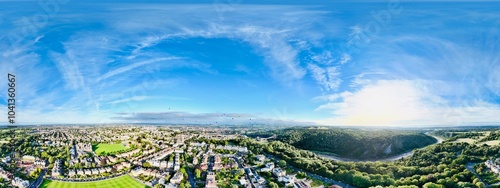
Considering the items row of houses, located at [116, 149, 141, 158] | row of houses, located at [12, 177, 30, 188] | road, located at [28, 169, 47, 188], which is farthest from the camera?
row of houses, located at [116, 149, 141, 158]

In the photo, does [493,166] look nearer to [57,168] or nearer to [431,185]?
[431,185]

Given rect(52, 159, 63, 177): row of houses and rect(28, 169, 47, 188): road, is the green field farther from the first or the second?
rect(52, 159, 63, 177): row of houses

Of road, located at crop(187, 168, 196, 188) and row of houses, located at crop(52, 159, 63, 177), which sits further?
row of houses, located at crop(52, 159, 63, 177)

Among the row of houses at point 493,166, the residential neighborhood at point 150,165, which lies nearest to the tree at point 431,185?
the row of houses at point 493,166

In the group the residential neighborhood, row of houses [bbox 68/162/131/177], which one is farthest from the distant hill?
row of houses [bbox 68/162/131/177]

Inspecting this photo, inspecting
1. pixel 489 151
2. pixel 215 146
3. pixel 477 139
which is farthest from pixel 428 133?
pixel 215 146

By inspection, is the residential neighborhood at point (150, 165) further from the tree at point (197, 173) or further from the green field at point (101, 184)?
the green field at point (101, 184)
